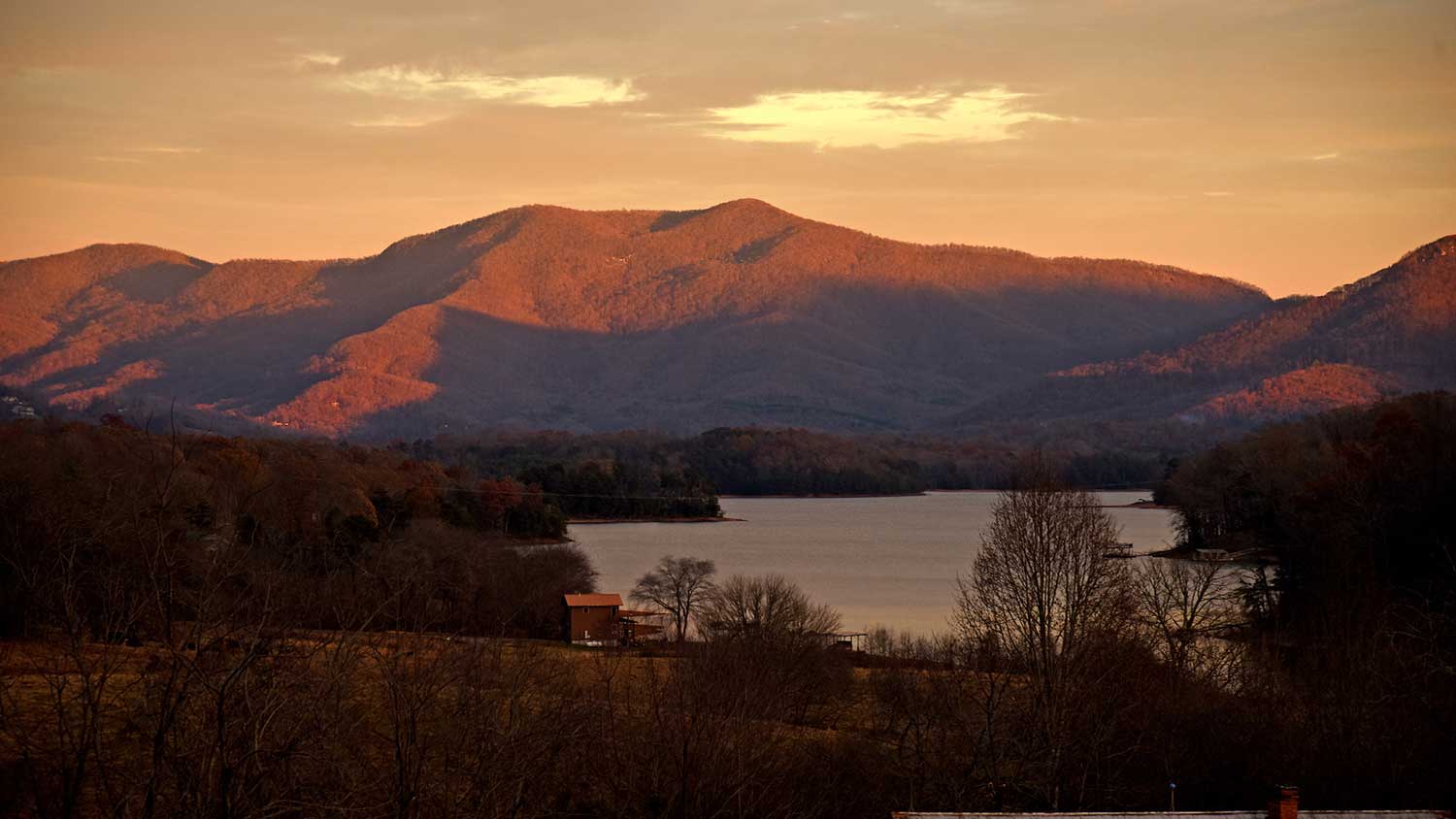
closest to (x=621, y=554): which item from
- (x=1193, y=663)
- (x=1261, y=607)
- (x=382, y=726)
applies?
(x=1261, y=607)

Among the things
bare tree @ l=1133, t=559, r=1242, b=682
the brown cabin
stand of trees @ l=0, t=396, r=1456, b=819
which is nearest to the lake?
the brown cabin

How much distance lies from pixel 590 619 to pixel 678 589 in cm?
458

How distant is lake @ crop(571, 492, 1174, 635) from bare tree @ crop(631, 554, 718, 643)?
12.4 feet

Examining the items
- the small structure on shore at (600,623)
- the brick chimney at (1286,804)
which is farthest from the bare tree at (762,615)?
the brick chimney at (1286,804)

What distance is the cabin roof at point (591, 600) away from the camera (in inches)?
1475

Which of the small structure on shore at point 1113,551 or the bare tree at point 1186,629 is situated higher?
the small structure on shore at point 1113,551

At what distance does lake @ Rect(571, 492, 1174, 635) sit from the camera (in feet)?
150

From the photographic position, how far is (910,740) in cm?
2144

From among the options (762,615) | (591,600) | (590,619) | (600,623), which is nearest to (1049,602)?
(762,615)

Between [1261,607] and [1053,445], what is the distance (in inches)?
4092

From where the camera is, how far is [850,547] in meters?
67.8

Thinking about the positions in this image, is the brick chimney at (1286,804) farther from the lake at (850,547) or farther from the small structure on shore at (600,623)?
the lake at (850,547)

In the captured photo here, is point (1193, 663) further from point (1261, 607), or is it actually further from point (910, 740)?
point (1261, 607)

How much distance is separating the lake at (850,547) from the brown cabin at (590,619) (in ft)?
20.9
